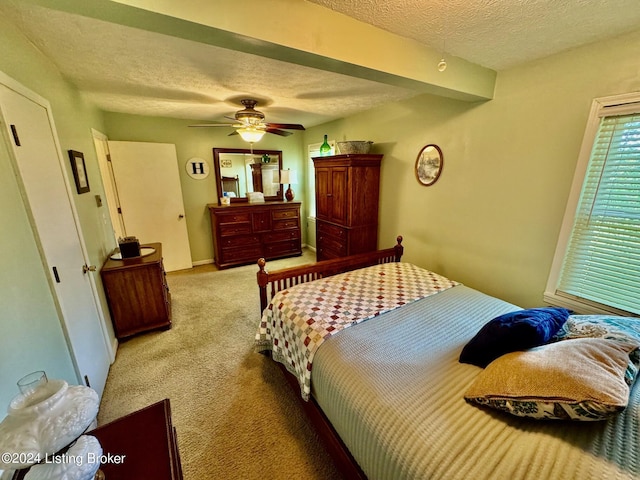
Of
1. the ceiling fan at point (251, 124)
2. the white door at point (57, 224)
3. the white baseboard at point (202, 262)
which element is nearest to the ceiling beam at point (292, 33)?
the white door at point (57, 224)

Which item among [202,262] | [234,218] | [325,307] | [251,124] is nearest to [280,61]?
[251,124]

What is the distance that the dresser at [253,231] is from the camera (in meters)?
4.06

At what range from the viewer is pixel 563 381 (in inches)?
32.6

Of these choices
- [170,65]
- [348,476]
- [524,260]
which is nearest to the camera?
[348,476]

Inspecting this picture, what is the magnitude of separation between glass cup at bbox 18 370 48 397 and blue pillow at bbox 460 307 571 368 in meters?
1.58

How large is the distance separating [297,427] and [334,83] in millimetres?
2769

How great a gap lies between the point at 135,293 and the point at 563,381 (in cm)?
302

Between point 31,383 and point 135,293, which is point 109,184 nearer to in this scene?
point 135,293

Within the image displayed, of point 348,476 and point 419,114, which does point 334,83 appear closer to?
point 419,114

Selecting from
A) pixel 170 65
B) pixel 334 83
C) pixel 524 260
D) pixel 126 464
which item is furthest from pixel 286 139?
pixel 126 464

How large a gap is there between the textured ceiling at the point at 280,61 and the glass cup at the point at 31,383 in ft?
4.61

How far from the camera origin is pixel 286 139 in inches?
186

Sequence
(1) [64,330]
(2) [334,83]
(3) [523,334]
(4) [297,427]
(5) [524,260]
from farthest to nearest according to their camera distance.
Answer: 1. (2) [334,83]
2. (5) [524,260]
3. (4) [297,427]
4. (1) [64,330]
5. (3) [523,334]

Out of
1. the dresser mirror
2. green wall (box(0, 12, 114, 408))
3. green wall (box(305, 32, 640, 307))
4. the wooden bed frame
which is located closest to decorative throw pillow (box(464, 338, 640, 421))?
the wooden bed frame
